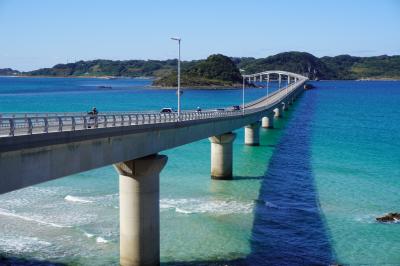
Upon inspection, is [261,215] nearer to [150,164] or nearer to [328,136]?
[150,164]

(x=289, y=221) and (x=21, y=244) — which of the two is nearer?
(x=21, y=244)

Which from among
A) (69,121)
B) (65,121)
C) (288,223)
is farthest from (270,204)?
(65,121)

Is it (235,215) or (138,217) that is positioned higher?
(138,217)

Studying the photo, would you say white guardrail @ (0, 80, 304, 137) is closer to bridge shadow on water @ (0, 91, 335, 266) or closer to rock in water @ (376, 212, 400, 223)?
bridge shadow on water @ (0, 91, 335, 266)

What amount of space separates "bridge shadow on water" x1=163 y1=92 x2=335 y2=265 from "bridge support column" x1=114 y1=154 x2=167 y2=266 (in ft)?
→ 5.87

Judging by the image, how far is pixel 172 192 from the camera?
43406 mm

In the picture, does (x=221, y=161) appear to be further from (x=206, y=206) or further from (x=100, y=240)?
(x=100, y=240)

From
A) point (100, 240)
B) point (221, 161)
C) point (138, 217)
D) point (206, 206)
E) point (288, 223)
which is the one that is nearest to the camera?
point (138, 217)

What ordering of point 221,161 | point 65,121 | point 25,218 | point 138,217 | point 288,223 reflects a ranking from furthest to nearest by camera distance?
1. point 221,161
2. point 288,223
3. point 25,218
4. point 138,217
5. point 65,121

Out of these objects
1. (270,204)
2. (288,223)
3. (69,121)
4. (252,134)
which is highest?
(69,121)

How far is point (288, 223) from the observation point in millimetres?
35594

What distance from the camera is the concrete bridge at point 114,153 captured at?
1880cm

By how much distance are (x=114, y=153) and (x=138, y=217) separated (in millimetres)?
3527

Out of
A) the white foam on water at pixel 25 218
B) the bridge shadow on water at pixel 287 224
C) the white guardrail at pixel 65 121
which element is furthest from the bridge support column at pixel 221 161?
the white foam on water at pixel 25 218
